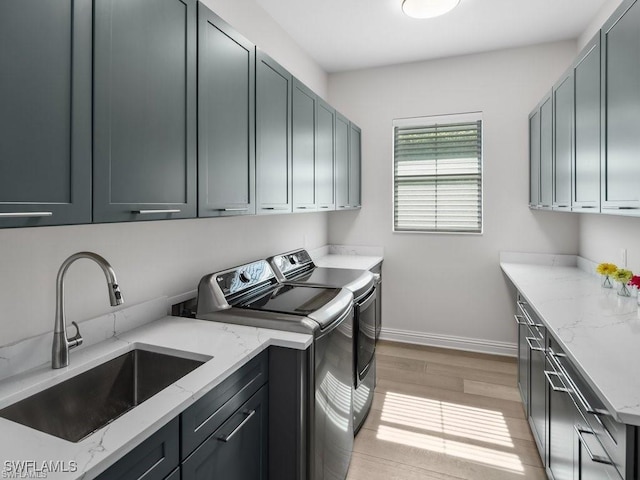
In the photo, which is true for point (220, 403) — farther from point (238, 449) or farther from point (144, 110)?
point (144, 110)

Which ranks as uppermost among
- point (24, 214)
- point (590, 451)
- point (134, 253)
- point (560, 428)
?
point (24, 214)

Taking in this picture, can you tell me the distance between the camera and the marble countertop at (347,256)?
338cm

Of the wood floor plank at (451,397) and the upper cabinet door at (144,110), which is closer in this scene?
the upper cabinet door at (144,110)

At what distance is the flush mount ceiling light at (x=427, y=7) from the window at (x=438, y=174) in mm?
1183

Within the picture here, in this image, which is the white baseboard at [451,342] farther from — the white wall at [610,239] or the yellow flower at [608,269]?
the yellow flower at [608,269]

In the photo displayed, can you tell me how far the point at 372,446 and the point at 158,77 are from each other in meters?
2.21

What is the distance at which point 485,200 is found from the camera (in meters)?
3.56

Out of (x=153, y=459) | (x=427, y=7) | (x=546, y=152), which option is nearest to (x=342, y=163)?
(x=427, y=7)

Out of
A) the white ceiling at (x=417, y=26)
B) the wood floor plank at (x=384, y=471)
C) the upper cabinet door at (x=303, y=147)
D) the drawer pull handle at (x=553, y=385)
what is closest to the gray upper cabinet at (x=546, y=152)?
the white ceiling at (x=417, y=26)

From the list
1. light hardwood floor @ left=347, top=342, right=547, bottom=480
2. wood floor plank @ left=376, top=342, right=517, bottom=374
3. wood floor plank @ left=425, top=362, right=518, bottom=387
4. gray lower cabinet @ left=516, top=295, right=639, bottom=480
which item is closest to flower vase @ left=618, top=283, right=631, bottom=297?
gray lower cabinet @ left=516, top=295, right=639, bottom=480

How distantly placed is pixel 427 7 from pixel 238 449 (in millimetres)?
2809

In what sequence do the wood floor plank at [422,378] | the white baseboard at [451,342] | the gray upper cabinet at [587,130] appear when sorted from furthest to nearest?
the white baseboard at [451,342], the wood floor plank at [422,378], the gray upper cabinet at [587,130]

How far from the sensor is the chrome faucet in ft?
3.76

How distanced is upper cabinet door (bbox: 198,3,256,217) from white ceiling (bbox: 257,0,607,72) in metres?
1.29
